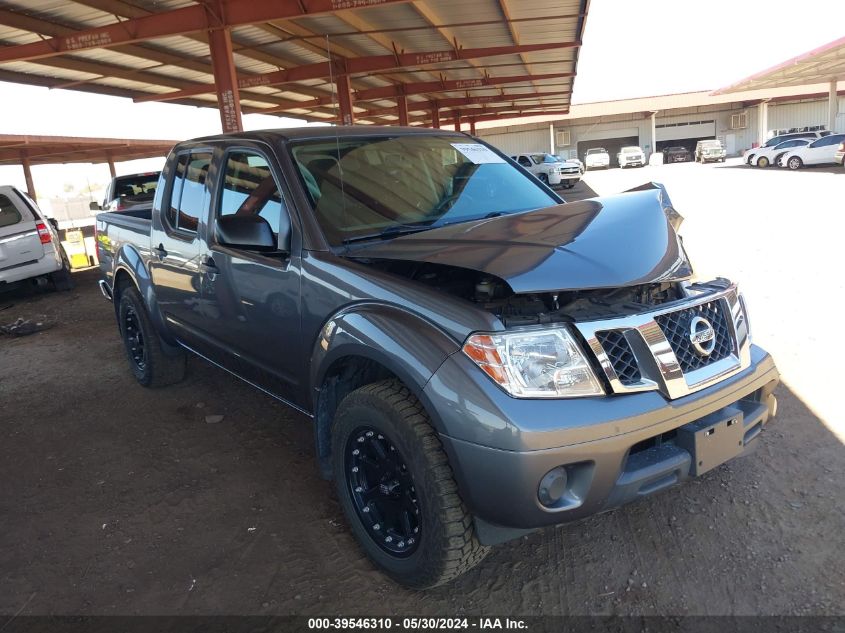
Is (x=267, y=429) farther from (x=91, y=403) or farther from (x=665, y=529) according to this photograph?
(x=665, y=529)

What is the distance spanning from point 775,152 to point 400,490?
30391 millimetres

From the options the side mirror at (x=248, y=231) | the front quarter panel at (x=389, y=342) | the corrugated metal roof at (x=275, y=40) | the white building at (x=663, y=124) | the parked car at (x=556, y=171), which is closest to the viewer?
the front quarter panel at (x=389, y=342)

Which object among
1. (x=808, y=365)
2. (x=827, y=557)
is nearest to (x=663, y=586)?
(x=827, y=557)

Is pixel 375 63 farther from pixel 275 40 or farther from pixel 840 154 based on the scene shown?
pixel 840 154

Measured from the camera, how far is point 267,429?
4227mm

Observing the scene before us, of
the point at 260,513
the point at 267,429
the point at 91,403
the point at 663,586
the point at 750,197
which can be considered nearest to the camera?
the point at 663,586

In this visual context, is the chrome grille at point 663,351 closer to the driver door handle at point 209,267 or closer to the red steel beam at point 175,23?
the driver door handle at point 209,267

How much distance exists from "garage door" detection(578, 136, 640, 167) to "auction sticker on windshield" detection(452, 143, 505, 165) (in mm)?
51721

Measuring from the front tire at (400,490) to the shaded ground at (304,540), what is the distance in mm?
188

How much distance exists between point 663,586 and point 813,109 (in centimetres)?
6012

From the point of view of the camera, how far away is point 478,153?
152 inches

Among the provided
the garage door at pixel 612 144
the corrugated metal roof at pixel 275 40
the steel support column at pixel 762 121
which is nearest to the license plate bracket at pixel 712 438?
the corrugated metal roof at pixel 275 40

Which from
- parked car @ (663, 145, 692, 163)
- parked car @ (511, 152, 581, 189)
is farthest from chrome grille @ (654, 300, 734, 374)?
parked car @ (663, 145, 692, 163)

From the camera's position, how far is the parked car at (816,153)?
24078mm
